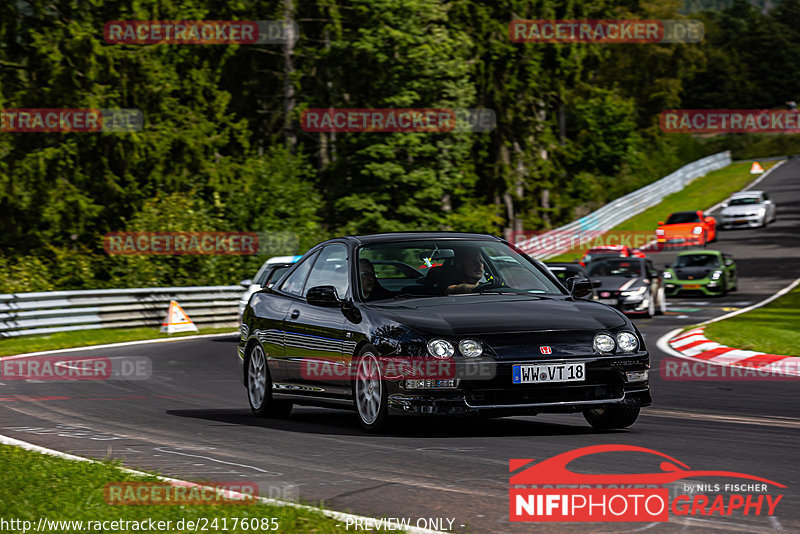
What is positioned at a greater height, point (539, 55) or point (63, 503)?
point (539, 55)

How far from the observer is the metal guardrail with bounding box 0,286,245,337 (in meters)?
25.2

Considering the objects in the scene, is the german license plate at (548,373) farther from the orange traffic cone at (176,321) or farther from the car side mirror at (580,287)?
the orange traffic cone at (176,321)

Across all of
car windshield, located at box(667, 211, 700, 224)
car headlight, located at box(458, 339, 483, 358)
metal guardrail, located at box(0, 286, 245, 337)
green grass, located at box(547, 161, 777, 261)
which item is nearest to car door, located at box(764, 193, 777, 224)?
green grass, located at box(547, 161, 777, 261)

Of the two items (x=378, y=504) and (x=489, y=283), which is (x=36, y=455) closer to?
(x=378, y=504)

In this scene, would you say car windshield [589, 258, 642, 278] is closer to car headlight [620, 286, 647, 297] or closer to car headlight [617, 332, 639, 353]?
car headlight [620, 286, 647, 297]

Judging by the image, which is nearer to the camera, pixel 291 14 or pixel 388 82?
pixel 388 82

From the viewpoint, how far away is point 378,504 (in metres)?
6.51

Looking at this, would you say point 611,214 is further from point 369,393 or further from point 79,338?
point 369,393

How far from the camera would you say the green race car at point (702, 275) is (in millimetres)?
35281

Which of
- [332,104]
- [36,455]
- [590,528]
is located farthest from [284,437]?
[332,104]

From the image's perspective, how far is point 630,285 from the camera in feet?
92.9

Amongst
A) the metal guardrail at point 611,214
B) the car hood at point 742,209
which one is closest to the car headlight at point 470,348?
the metal guardrail at point 611,214

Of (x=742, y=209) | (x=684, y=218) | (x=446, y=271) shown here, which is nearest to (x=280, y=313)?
(x=446, y=271)

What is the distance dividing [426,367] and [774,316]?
19.4 meters
